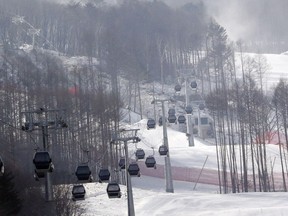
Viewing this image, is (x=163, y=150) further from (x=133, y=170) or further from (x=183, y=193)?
(x=133, y=170)

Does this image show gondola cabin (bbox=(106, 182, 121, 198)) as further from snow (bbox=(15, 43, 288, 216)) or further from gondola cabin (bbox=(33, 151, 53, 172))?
gondola cabin (bbox=(33, 151, 53, 172))

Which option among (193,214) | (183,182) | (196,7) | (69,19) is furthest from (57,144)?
(196,7)

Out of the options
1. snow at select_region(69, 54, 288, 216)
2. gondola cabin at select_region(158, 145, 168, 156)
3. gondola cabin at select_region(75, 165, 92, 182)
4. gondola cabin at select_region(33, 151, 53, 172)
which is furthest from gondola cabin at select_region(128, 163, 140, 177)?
gondola cabin at select_region(33, 151, 53, 172)

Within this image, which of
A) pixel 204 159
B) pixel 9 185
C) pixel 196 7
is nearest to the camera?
pixel 9 185

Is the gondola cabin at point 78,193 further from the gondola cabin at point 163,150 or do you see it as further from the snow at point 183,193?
the gondola cabin at point 163,150

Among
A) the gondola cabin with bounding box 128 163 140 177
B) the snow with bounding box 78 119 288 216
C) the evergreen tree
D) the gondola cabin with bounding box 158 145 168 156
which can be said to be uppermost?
the gondola cabin with bounding box 158 145 168 156

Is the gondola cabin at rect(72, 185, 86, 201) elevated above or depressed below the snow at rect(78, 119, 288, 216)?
above

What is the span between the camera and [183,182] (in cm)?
5822

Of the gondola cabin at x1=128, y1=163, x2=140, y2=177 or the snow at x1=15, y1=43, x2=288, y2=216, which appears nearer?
the gondola cabin at x1=128, y1=163, x2=140, y2=177

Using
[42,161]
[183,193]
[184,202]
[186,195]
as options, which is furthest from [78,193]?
[183,193]

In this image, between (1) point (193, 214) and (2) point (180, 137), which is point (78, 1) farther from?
(1) point (193, 214)

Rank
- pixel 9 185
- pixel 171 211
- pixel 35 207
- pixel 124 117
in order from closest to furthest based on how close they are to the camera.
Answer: pixel 9 185, pixel 35 207, pixel 171 211, pixel 124 117

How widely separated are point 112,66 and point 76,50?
41.3ft

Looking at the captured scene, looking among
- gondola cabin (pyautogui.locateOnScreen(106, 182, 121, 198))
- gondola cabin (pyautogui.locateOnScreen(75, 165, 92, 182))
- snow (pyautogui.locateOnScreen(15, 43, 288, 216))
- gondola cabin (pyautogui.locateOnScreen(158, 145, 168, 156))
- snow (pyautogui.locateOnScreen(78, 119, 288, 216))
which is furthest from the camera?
gondola cabin (pyautogui.locateOnScreen(158, 145, 168, 156))
